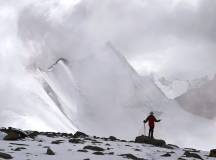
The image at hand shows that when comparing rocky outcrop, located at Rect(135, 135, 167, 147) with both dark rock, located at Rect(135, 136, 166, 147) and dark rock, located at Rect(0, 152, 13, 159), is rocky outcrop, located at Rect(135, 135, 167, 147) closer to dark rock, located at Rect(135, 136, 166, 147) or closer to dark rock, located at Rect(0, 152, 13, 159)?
dark rock, located at Rect(135, 136, 166, 147)

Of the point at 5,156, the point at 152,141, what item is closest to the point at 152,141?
the point at 152,141

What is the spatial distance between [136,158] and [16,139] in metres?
9.14

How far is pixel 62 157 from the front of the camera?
26.5 metres

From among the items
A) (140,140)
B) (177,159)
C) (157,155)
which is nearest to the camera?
(177,159)

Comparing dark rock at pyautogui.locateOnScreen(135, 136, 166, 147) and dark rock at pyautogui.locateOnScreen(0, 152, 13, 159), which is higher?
dark rock at pyautogui.locateOnScreen(135, 136, 166, 147)

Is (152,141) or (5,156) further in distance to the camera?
(152,141)

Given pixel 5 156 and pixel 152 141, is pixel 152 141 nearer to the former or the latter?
pixel 152 141

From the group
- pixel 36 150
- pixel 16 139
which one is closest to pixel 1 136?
pixel 16 139

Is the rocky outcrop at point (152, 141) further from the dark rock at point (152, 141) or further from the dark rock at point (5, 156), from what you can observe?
the dark rock at point (5, 156)

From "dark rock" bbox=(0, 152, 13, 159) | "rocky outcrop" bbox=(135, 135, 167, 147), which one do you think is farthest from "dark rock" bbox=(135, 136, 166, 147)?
"dark rock" bbox=(0, 152, 13, 159)

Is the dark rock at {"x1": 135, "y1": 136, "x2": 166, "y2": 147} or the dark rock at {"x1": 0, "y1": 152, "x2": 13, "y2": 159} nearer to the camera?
the dark rock at {"x1": 0, "y1": 152, "x2": 13, "y2": 159}

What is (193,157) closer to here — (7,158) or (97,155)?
(97,155)

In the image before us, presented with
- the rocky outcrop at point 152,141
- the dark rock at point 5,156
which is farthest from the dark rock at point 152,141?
the dark rock at point 5,156

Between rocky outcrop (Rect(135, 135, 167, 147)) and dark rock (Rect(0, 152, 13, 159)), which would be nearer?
dark rock (Rect(0, 152, 13, 159))
